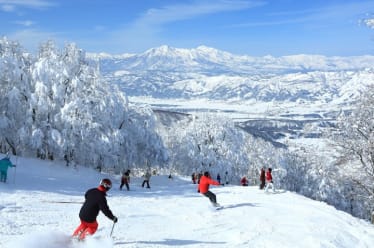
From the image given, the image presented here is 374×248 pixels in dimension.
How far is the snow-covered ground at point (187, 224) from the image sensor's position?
41.5ft

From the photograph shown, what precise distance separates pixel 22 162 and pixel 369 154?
23897 mm

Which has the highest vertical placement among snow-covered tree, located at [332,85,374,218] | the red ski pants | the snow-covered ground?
snow-covered tree, located at [332,85,374,218]

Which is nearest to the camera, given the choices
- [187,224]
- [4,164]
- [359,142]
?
[187,224]

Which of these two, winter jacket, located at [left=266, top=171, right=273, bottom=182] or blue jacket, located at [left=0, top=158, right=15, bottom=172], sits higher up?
blue jacket, located at [left=0, top=158, right=15, bottom=172]

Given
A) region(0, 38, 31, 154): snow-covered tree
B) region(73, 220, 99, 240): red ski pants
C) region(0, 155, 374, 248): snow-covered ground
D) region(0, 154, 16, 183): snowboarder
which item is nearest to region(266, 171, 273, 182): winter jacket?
region(0, 155, 374, 248): snow-covered ground

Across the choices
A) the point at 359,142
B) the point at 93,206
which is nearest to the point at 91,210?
the point at 93,206

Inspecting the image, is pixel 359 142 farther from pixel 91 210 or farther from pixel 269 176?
pixel 91 210

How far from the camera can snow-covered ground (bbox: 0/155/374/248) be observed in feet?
41.5

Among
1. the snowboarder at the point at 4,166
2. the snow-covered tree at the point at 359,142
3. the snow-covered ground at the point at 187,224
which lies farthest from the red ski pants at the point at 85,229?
the snow-covered tree at the point at 359,142

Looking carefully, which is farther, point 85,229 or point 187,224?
point 187,224

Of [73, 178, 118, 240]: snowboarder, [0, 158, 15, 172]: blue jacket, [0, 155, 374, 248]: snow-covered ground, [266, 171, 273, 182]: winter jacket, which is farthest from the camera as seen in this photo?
[266, 171, 273, 182]: winter jacket

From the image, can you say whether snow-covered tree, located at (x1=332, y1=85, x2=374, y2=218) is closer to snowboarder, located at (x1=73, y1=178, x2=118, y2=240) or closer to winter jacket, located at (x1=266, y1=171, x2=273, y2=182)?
winter jacket, located at (x1=266, y1=171, x2=273, y2=182)

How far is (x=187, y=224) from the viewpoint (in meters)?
16.0

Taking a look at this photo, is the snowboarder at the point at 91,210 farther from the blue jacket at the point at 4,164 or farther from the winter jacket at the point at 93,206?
the blue jacket at the point at 4,164
